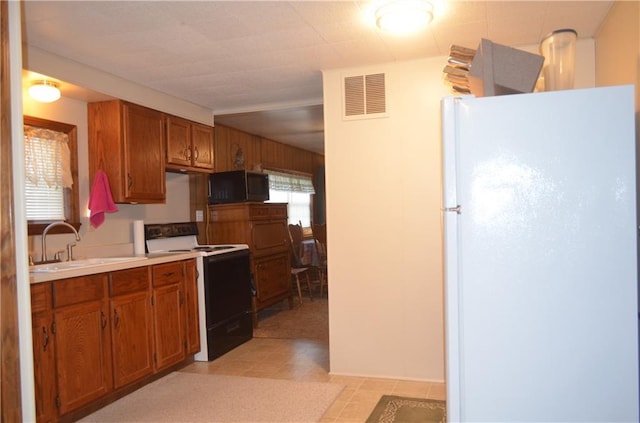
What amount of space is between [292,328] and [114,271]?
2.26 metres

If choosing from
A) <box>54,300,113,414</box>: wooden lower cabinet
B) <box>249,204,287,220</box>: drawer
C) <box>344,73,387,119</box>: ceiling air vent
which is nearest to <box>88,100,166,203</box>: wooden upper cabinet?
<box>54,300,113,414</box>: wooden lower cabinet

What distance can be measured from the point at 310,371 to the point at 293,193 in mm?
4156

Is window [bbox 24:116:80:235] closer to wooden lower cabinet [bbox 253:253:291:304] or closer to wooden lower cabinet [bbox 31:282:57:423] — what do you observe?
wooden lower cabinet [bbox 31:282:57:423]

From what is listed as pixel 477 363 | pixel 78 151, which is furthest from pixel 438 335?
pixel 78 151

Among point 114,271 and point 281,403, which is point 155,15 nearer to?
point 114,271

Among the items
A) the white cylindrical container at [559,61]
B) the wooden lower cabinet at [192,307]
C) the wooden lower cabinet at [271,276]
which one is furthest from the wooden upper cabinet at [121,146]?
the white cylindrical container at [559,61]

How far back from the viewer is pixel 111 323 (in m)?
2.96

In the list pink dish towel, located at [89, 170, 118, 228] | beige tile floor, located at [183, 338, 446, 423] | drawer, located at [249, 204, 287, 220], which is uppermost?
pink dish towel, located at [89, 170, 118, 228]

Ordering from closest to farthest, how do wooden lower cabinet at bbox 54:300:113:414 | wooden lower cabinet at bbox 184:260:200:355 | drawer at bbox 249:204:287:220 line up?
wooden lower cabinet at bbox 54:300:113:414 < wooden lower cabinet at bbox 184:260:200:355 < drawer at bbox 249:204:287:220

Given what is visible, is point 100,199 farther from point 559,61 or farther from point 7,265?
point 559,61

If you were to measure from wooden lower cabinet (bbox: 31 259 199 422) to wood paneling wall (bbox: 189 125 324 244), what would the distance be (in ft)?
4.47

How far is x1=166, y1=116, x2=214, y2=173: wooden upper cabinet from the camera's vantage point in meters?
4.02

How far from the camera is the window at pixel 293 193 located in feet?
22.1

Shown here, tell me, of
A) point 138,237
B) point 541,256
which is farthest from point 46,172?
point 541,256
